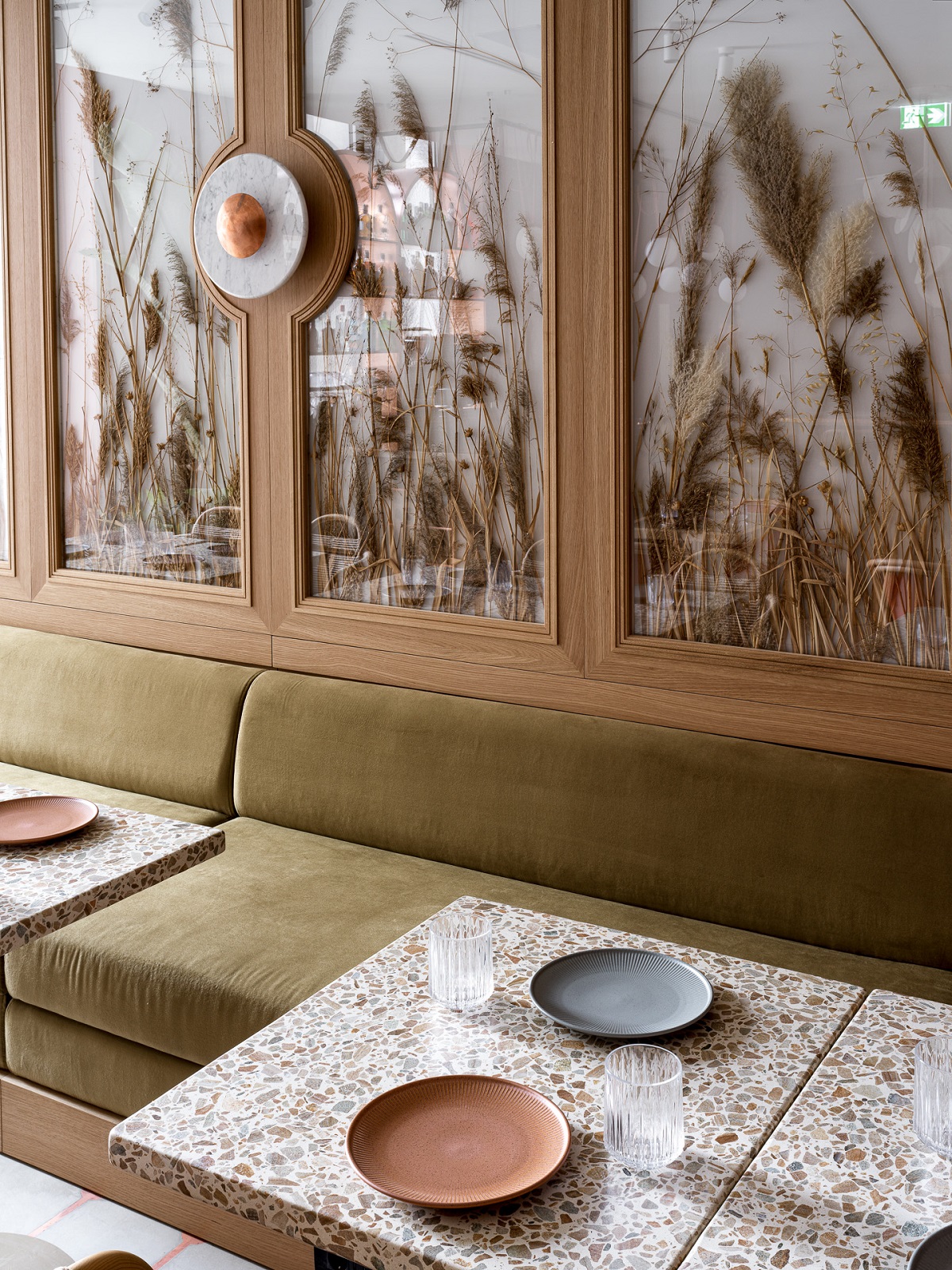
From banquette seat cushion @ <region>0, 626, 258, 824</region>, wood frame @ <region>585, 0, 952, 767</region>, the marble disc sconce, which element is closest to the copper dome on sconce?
the marble disc sconce

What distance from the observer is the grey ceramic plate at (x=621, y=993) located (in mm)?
1430

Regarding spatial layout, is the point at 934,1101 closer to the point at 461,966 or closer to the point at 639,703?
the point at 461,966

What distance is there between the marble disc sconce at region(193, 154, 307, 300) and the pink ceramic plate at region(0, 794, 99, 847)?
1.27m

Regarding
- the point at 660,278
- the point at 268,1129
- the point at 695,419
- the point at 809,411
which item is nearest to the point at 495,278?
the point at 660,278

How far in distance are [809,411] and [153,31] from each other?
1893 millimetres

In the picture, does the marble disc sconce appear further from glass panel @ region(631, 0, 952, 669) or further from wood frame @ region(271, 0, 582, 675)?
glass panel @ region(631, 0, 952, 669)

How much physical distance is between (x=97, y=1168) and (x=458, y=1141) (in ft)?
4.36

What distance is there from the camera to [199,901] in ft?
7.86

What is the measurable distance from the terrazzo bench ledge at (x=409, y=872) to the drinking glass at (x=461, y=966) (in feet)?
2.11

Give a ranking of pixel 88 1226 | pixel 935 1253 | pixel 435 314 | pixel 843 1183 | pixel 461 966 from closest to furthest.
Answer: pixel 935 1253
pixel 843 1183
pixel 461 966
pixel 88 1226
pixel 435 314

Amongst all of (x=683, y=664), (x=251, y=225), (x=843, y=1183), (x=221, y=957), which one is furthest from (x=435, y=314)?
(x=843, y=1183)

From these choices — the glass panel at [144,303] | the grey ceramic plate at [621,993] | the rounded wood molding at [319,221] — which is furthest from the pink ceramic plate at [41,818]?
the rounded wood molding at [319,221]

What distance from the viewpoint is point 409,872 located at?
2510 mm

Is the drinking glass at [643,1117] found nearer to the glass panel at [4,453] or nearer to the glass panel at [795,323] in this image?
the glass panel at [795,323]
